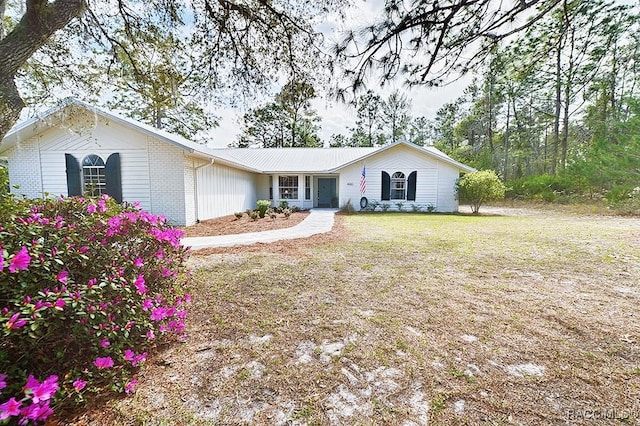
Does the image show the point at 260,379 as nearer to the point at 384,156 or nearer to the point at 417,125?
the point at 384,156

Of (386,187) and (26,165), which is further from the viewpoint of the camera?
(386,187)

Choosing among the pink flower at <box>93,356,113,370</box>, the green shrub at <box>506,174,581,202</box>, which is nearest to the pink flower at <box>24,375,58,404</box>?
the pink flower at <box>93,356,113,370</box>

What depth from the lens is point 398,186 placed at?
15531 mm

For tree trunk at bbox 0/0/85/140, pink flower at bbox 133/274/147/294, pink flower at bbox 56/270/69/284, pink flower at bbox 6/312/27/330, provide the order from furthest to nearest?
1. tree trunk at bbox 0/0/85/140
2. pink flower at bbox 133/274/147/294
3. pink flower at bbox 56/270/69/284
4. pink flower at bbox 6/312/27/330

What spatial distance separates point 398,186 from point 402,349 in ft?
45.4

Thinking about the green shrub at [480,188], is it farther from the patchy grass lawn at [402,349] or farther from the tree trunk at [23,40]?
the tree trunk at [23,40]

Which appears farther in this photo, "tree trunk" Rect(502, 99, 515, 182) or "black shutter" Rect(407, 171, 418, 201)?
"tree trunk" Rect(502, 99, 515, 182)

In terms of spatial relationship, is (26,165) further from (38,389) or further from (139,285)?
(38,389)

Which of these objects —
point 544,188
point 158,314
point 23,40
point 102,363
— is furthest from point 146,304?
point 544,188

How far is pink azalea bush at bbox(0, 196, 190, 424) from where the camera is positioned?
1.55 m

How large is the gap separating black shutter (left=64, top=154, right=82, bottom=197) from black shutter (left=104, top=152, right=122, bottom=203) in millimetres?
1014

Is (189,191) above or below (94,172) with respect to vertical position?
below

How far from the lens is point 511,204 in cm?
1897

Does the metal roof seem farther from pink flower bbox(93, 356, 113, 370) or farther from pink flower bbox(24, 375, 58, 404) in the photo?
pink flower bbox(24, 375, 58, 404)
